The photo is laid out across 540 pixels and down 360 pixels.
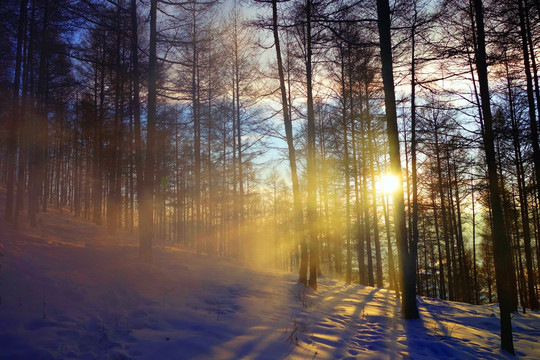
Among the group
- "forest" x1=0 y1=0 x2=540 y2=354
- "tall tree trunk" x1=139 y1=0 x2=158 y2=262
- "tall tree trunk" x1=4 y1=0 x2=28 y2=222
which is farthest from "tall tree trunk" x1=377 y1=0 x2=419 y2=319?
"tall tree trunk" x1=4 y1=0 x2=28 y2=222

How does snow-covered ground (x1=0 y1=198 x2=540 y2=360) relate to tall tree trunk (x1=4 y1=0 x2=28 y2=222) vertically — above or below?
below

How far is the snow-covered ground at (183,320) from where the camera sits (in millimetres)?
4008

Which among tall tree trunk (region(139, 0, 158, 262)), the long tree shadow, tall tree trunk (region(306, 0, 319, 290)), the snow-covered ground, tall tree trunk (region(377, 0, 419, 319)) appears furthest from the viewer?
tall tree trunk (region(306, 0, 319, 290))

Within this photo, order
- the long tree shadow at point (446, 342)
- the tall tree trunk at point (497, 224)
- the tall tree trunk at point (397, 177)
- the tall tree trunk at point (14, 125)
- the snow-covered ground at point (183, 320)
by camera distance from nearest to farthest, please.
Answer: the snow-covered ground at point (183, 320) < the long tree shadow at point (446, 342) < the tall tree trunk at point (497, 224) < the tall tree trunk at point (397, 177) < the tall tree trunk at point (14, 125)

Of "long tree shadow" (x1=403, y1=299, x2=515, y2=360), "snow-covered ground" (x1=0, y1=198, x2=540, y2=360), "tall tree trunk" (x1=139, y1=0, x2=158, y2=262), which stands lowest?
"long tree shadow" (x1=403, y1=299, x2=515, y2=360)

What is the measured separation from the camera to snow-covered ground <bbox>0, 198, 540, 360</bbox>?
158 inches

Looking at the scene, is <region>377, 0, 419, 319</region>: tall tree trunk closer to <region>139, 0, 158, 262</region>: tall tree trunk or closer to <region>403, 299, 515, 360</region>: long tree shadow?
<region>403, 299, 515, 360</region>: long tree shadow

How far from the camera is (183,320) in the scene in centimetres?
518

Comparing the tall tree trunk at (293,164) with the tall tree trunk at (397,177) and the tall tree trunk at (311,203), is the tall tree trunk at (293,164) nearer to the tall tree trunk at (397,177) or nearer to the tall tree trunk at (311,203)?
the tall tree trunk at (311,203)

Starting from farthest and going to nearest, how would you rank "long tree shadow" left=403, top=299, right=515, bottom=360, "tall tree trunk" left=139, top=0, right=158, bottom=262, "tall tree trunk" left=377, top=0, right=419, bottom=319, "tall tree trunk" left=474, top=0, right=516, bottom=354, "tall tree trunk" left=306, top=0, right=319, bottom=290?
1. "tall tree trunk" left=306, top=0, right=319, bottom=290
2. "tall tree trunk" left=139, top=0, right=158, bottom=262
3. "tall tree trunk" left=377, top=0, right=419, bottom=319
4. "tall tree trunk" left=474, top=0, right=516, bottom=354
5. "long tree shadow" left=403, top=299, right=515, bottom=360

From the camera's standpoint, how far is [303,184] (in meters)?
16.8

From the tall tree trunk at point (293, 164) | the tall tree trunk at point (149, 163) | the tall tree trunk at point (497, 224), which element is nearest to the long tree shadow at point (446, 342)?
the tall tree trunk at point (497, 224)

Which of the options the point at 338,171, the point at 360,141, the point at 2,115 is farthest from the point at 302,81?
the point at 2,115

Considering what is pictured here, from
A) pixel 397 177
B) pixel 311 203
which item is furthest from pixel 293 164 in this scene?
pixel 397 177
